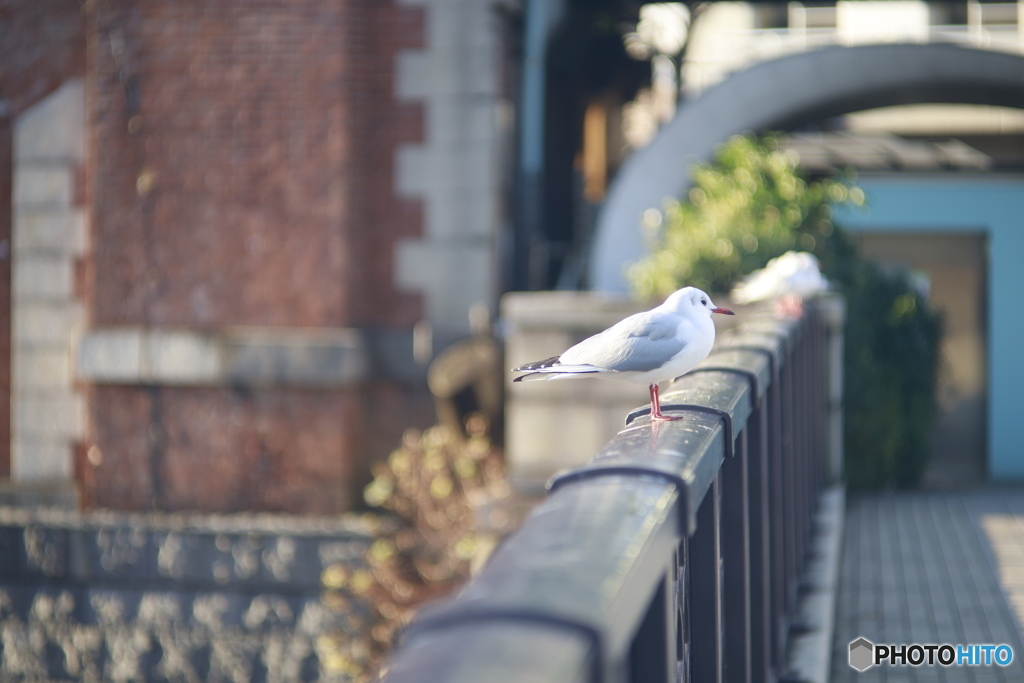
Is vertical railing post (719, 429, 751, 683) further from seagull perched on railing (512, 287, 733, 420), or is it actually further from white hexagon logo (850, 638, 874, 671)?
white hexagon logo (850, 638, 874, 671)

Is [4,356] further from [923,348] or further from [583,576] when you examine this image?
[583,576]

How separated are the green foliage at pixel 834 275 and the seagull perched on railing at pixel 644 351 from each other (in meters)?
4.97

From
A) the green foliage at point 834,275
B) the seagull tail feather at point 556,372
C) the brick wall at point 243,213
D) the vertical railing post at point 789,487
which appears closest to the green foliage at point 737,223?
the green foliage at point 834,275

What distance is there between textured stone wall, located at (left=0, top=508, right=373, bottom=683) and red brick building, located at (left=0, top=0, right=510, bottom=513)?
0.35m

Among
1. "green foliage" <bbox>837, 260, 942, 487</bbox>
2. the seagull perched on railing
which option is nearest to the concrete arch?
"green foliage" <bbox>837, 260, 942, 487</bbox>

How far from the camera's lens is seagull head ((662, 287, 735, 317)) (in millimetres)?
2865

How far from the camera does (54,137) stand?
8.70m

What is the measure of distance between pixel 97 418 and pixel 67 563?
102 cm

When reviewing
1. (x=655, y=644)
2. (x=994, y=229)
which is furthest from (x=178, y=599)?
(x=994, y=229)

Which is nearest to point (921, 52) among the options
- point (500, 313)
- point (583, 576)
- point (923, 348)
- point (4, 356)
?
point (923, 348)

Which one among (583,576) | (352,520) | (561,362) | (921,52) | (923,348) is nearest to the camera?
(583,576)

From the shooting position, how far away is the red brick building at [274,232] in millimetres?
8047

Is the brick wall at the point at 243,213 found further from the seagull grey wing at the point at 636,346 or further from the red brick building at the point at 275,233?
the seagull grey wing at the point at 636,346

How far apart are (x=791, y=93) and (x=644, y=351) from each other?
8067 mm
